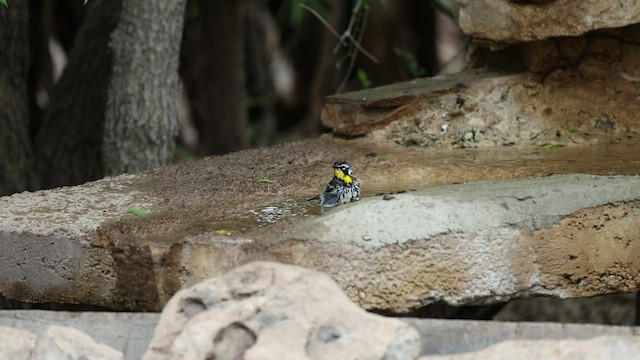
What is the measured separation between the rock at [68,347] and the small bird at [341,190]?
1445 mm

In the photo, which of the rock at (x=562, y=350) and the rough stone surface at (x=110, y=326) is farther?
the rough stone surface at (x=110, y=326)

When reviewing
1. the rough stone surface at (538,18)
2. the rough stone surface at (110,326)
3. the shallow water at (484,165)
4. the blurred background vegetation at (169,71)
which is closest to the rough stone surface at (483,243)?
the shallow water at (484,165)

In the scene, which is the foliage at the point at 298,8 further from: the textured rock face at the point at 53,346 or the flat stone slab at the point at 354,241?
the textured rock face at the point at 53,346

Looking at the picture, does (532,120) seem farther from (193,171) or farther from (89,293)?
(89,293)

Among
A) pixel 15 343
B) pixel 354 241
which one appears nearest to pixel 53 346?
pixel 15 343

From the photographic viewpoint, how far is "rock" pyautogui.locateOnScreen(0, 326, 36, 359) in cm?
390

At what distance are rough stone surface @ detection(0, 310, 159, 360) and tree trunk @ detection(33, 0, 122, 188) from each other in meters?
4.44

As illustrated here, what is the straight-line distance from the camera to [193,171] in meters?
5.94

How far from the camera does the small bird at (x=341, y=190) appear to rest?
509 cm

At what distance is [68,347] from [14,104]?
13.7 feet

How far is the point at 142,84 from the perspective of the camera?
24.1 feet

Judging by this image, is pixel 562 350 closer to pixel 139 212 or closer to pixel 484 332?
pixel 484 332

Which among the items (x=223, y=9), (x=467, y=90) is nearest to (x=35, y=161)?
(x=223, y=9)

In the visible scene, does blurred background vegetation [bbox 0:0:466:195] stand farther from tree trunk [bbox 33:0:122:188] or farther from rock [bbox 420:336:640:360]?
rock [bbox 420:336:640:360]
